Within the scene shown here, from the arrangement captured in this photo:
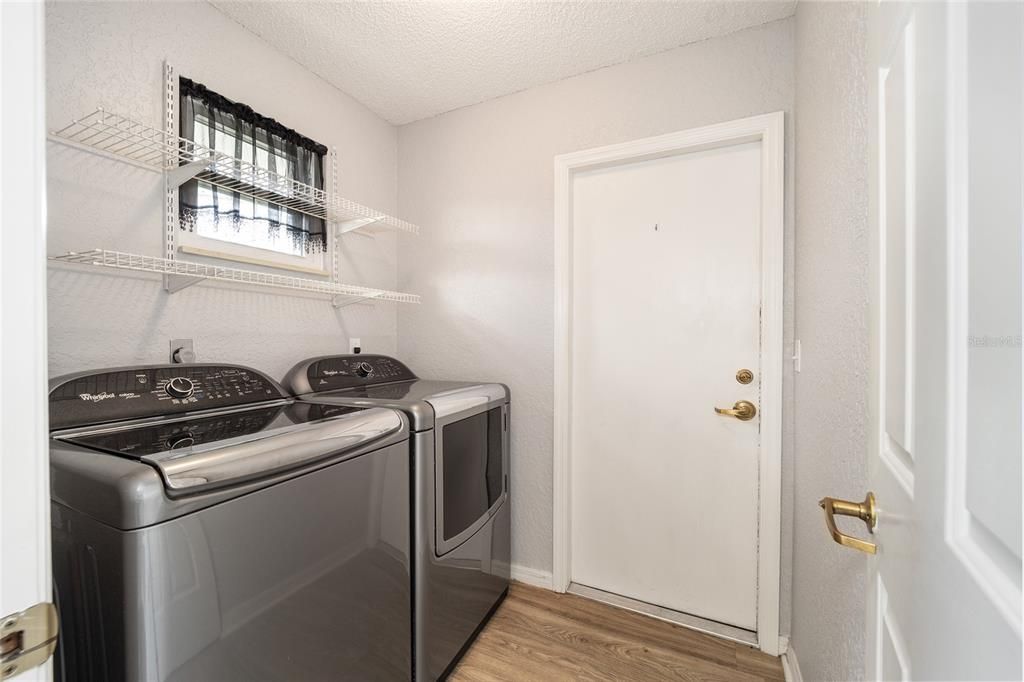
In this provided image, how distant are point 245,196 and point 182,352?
0.66 m

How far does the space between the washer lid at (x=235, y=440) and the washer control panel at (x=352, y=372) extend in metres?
0.41

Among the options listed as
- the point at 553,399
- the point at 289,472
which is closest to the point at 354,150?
the point at 553,399

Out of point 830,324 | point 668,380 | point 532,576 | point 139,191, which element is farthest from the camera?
point 532,576

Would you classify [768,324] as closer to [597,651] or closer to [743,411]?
[743,411]

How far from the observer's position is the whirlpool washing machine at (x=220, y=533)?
77cm

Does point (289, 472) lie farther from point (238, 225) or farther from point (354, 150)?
point (354, 150)

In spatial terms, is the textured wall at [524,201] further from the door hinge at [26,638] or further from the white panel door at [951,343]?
the door hinge at [26,638]

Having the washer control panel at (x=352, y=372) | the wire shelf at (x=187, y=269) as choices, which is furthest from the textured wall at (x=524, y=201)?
the wire shelf at (x=187, y=269)

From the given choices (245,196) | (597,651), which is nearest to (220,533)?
(245,196)

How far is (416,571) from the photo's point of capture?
1.43 metres

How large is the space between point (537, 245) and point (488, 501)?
4.08ft

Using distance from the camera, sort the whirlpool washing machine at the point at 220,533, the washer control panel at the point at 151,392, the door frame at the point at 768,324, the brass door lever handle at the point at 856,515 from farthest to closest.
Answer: the door frame at the point at 768,324 < the washer control panel at the point at 151,392 < the whirlpool washing machine at the point at 220,533 < the brass door lever handle at the point at 856,515

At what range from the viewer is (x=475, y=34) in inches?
70.2

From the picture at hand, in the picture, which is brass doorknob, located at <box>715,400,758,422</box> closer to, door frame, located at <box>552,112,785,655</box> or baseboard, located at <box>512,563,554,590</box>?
door frame, located at <box>552,112,785,655</box>
